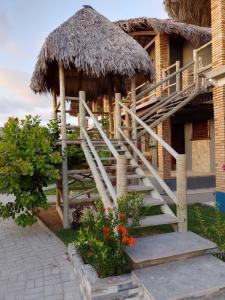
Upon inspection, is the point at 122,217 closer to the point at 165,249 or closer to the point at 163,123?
the point at 165,249

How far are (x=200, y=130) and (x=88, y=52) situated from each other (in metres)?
9.85

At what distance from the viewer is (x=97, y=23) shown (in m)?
7.14

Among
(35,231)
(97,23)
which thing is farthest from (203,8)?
Answer: (35,231)

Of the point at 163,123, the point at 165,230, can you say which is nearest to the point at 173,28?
the point at 163,123

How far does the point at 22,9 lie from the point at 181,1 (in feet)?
20.5

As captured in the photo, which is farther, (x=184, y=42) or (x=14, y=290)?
(x=184, y=42)

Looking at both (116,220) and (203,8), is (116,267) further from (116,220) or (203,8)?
(203,8)

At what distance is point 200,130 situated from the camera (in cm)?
1475

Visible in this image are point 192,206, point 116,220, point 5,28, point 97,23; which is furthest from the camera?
point 5,28

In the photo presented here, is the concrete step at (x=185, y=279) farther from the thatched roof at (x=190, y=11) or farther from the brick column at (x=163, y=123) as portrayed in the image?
the thatched roof at (x=190, y=11)

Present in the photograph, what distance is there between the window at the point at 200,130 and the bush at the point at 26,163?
10353 millimetres

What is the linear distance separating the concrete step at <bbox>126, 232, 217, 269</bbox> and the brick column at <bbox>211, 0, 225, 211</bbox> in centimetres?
338

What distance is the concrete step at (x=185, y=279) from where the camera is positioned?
284cm

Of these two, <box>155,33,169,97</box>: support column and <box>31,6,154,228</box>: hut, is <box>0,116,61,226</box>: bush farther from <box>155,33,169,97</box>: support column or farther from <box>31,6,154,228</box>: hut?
<box>155,33,169,97</box>: support column
